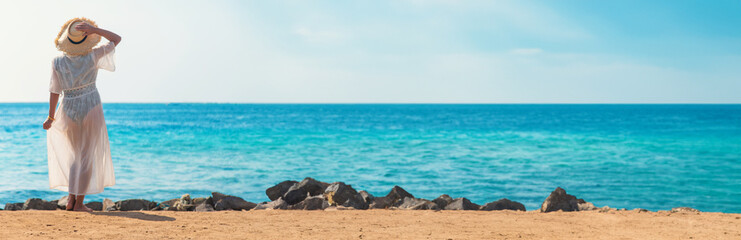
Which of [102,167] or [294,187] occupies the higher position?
[102,167]

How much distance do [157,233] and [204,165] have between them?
11175 millimetres

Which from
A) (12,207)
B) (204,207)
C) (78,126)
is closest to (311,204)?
(204,207)

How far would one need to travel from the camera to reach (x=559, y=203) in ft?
21.6

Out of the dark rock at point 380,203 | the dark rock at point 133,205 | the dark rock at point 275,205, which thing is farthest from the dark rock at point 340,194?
the dark rock at point 133,205

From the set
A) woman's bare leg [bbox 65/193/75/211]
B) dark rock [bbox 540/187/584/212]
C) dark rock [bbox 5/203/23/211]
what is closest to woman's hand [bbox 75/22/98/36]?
woman's bare leg [bbox 65/193/75/211]

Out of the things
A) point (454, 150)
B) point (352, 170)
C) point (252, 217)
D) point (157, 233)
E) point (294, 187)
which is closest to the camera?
point (157, 233)

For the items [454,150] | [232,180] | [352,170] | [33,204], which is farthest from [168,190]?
[454,150]

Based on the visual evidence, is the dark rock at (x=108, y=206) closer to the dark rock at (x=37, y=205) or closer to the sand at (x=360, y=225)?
the dark rock at (x=37, y=205)

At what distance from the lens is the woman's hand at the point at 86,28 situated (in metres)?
5.33

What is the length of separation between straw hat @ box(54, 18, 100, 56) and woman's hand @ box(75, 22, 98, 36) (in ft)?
0.17

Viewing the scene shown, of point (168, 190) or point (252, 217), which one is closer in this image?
point (252, 217)

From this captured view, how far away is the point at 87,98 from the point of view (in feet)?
17.9

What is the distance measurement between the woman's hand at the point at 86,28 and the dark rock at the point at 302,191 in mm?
2993

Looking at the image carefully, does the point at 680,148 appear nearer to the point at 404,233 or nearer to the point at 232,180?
the point at 232,180
